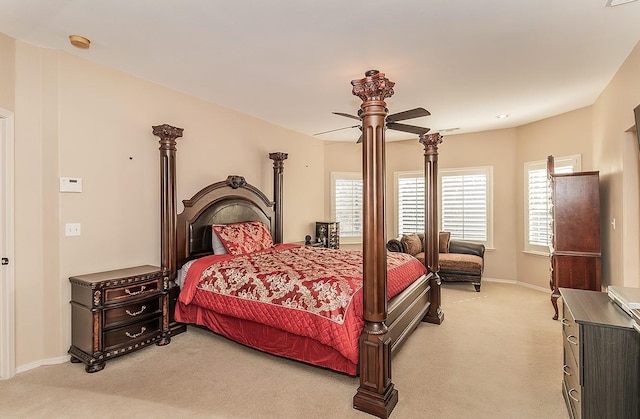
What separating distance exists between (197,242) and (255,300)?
57.4 inches

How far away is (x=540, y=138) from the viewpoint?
5.57 metres

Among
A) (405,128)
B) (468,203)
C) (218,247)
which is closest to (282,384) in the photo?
(218,247)

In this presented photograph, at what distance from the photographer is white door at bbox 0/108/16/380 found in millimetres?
2748

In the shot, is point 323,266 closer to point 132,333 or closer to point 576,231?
point 132,333

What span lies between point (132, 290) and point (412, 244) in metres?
4.57

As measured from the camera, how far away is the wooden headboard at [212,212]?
13.2ft

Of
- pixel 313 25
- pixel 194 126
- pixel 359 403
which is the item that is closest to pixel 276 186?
pixel 194 126

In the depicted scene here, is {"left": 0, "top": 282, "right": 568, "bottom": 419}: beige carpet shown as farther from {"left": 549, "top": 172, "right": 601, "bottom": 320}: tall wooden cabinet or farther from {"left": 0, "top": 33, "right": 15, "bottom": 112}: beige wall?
{"left": 0, "top": 33, "right": 15, "bottom": 112}: beige wall

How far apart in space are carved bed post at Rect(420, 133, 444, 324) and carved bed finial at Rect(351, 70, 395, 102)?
6.60 ft

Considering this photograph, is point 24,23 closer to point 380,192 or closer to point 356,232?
point 380,192

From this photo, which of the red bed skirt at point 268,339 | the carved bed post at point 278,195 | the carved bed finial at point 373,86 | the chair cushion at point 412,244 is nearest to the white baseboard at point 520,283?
the chair cushion at point 412,244

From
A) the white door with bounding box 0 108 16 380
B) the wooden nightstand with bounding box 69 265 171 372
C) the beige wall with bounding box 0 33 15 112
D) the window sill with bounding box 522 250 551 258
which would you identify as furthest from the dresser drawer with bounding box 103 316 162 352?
the window sill with bounding box 522 250 551 258

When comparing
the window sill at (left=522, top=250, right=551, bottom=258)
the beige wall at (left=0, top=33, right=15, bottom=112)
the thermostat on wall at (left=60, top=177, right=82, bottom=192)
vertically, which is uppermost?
the beige wall at (left=0, top=33, right=15, bottom=112)

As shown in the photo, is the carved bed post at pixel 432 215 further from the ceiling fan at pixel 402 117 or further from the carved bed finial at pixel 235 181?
the carved bed finial at pixel 235 181
